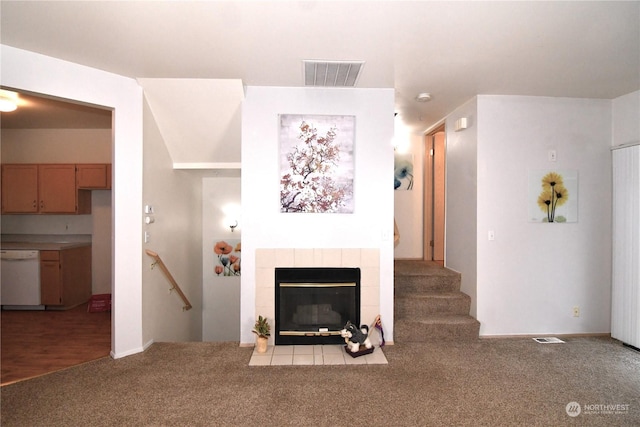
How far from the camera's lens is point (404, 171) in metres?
5.48

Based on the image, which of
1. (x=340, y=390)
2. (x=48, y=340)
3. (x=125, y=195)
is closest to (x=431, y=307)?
(x=340, y=390)

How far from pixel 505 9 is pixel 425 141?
3453 millimetres

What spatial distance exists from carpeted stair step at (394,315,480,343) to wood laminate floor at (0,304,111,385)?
2930 millimetres

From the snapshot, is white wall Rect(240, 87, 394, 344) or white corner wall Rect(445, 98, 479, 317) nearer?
white wall Rect(240, 87, 394, 344)

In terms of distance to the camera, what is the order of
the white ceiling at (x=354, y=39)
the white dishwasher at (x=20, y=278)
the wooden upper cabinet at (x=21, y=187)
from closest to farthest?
the white ceiling at (x=354, y=39) < the white dishwasher at (x=20, y=278) < the wooden upper cabinet at (x=21, y=187)

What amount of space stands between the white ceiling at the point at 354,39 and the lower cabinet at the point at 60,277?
319cm

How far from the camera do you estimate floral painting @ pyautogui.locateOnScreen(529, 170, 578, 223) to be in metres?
3.74

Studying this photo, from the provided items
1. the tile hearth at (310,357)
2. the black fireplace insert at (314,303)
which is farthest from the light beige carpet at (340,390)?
the black fireplace insert at (314,303)

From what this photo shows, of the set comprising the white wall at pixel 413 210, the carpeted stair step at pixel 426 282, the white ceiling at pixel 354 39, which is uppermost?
the white ceiling at pixel 354 39

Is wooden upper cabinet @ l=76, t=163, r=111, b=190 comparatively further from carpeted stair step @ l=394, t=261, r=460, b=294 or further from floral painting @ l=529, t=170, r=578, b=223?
floral painting @ l=529, t=170, r=578, b=223

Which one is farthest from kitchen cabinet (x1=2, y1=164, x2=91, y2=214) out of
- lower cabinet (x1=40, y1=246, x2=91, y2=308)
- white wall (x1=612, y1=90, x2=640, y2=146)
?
white wall (x1=612, y1=90, x2=640, y2=146)

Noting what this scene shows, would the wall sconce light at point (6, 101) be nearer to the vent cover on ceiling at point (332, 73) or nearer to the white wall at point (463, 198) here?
the vent cover on ceiling at point (332, 73)

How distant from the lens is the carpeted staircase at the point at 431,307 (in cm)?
353

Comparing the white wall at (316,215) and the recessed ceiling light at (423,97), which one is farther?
the recessed ceiling light at (423,97)
